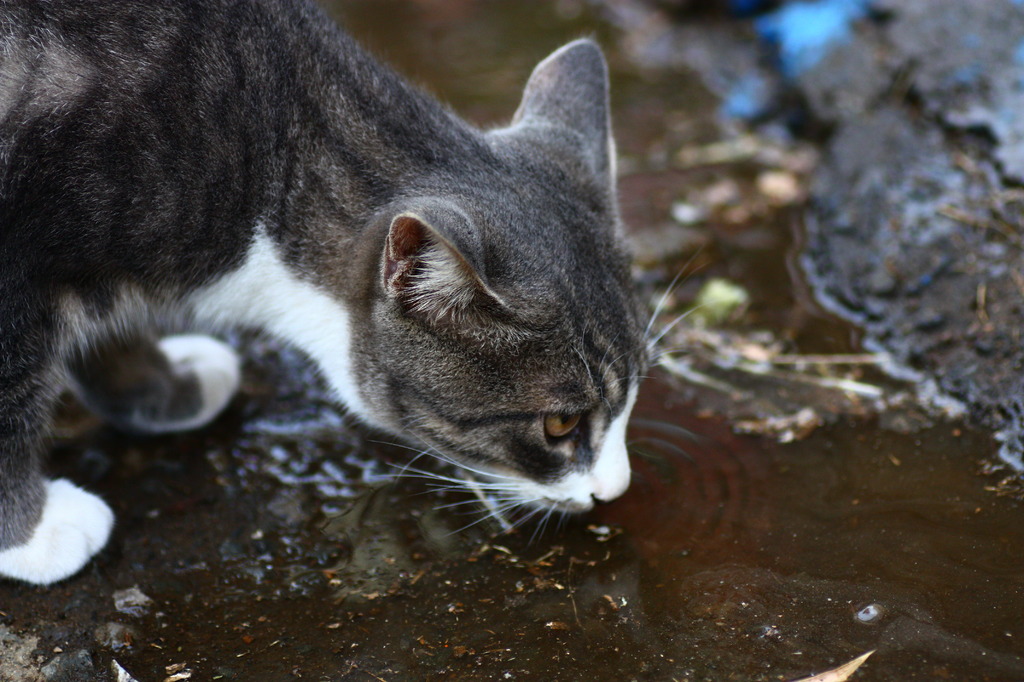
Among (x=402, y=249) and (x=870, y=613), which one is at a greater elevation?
(x=402, y=249)

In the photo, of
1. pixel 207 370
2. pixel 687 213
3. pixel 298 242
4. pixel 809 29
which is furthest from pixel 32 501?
pixel 809 29

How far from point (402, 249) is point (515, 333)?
39 centimetres

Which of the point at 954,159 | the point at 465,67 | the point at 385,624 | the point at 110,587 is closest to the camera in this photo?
the point at 385,624

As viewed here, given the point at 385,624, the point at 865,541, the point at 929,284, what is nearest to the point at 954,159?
the point at 929,284

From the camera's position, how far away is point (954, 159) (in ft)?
13.3

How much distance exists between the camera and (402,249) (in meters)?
2.50

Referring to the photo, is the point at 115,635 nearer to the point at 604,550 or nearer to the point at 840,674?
the point at 604,550

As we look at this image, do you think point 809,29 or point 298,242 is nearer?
point 298,242

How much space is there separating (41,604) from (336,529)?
2.79 feet

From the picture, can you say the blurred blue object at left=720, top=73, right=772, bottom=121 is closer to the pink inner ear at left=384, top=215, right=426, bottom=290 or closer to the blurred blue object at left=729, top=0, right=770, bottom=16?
the blurred blue object at left=729, top=0, right=770, bottom=16

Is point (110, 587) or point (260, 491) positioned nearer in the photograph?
point (110, 587)

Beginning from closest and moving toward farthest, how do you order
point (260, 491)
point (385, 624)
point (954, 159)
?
1. point (385, 624)
2. point (260, 491)
3. point (954, 159)

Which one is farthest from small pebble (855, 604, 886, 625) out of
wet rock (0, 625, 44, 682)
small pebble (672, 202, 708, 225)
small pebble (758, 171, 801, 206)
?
small pebble (758, 171, 801, 206)

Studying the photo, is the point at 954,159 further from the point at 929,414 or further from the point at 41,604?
the point at 41,604
